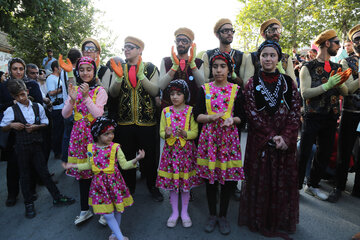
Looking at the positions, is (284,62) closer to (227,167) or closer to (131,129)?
(227,167)

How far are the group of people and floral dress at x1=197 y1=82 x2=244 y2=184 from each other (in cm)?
1

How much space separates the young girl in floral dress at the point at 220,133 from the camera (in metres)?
2.71

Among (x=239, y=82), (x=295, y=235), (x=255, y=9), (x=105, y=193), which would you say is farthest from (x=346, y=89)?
(x=255, y=9)

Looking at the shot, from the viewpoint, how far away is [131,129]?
340 cm

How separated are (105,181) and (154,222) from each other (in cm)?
99

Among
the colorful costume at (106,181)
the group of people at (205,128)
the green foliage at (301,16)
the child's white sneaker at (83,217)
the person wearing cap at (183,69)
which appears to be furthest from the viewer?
the green foliage at (301,16)

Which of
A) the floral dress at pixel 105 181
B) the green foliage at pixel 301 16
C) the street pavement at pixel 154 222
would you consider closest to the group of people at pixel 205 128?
the floral dress at pixel 105 181

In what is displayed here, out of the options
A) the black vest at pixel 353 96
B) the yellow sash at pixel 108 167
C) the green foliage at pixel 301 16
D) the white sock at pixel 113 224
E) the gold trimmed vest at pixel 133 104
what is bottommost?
the white sock at pixel 113 224

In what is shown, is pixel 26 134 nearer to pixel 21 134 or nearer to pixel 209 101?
pixel 21 134

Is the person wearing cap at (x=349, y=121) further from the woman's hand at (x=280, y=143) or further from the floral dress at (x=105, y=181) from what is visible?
the floral dress at (x=105, y=181)

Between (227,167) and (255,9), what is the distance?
61.6 ft

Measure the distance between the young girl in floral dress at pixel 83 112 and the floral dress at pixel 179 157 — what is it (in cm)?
87

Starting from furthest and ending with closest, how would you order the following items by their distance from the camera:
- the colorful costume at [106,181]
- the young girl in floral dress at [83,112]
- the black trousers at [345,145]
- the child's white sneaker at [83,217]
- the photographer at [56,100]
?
1. the photographer at [56,100]
2. the black trousers at [345,145]
3. the child's white sneaker at [83,217]
4. the young girl in floral dress at [83,112]
5. the colorful costume at [106,181]

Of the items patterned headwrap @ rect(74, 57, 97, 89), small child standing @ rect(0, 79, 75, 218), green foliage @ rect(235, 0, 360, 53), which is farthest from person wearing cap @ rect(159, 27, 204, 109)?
green foliage @ rect(235, 0, 360, 53)
